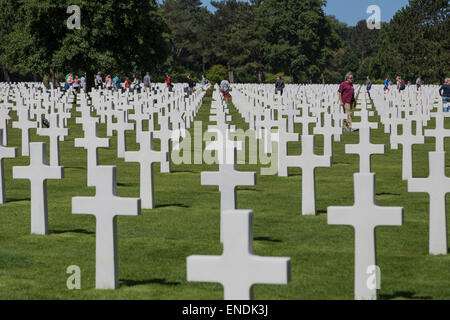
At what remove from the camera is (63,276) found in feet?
28.1

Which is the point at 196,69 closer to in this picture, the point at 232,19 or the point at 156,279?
the point at 232,19

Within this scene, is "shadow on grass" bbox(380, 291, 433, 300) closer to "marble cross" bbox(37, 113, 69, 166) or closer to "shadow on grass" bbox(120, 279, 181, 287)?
"shadow on grass" bbox(120, 279, 181, 287)

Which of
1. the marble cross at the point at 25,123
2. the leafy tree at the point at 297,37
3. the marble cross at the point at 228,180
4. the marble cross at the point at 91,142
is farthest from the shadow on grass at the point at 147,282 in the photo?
the leafy tree at the point at 297,37

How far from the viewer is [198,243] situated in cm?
1013

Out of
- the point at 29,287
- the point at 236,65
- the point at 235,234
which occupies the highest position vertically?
the point at 236,65

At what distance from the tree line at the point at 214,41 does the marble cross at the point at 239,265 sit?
46.9 metres

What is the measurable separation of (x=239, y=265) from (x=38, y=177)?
5.16m

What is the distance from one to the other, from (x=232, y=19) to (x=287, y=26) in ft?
83.5

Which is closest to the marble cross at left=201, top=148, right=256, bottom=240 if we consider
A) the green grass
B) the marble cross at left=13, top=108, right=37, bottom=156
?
the green grass

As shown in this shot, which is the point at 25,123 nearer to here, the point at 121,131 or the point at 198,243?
the point at 121,131

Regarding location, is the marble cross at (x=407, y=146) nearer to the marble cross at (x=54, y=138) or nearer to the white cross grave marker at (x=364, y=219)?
the marble cross at (x=54, y=138)

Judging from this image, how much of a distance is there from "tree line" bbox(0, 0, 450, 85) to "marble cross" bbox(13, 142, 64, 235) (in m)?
41.8
